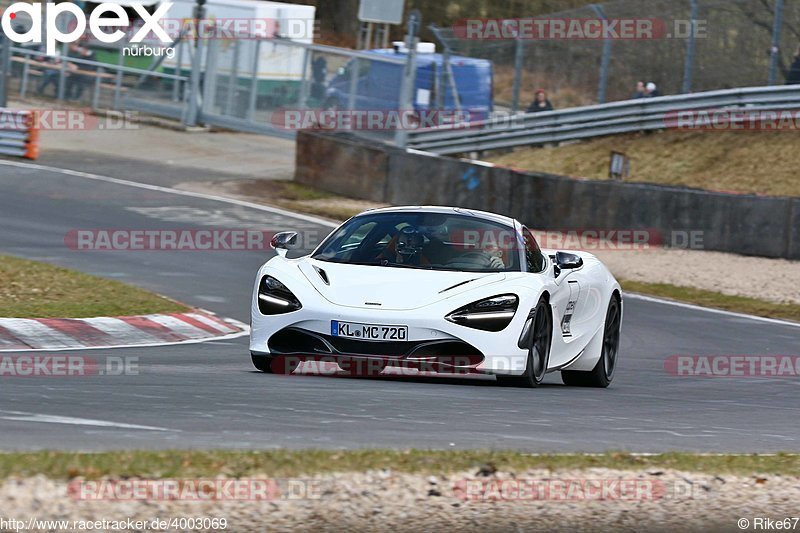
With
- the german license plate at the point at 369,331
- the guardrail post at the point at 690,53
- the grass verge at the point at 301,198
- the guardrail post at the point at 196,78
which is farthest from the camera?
the guardrail post at the point at 196,78

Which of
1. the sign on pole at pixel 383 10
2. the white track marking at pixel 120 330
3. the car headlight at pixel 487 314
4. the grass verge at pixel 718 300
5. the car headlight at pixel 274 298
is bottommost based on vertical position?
the grass verge at pixel 718 300

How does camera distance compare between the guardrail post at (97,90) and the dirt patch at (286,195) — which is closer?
the dirt patch at (286,195)

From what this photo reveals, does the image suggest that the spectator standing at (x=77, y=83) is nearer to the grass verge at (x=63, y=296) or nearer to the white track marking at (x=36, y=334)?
the grass verge at (x=63, y=296)

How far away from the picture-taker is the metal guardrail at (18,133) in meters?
26.5

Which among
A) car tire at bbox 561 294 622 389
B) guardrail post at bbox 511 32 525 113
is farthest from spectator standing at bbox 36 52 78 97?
car tire at bbox 561 294 622 389

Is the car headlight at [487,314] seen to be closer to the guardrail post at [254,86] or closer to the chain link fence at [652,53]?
the chain link fence at [652,53]

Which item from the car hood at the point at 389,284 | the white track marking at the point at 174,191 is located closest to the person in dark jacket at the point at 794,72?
the white track marking at the point at 174,191

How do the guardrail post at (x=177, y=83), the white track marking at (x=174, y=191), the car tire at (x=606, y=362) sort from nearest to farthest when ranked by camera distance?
the car tire at (x=606, y=362)
the white track marking at (x=174, y=191)
the guardrail post at (x=177, y=83)

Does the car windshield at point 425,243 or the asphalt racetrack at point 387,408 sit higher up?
the car windshield at point 425,243

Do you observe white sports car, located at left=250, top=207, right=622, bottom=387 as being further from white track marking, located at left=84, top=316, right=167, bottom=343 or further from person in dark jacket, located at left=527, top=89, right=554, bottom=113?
person in dark jacket, located at left=527, top=89, right=554, bottom=113

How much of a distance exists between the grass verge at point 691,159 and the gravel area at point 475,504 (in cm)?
1949

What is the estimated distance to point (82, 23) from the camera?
1480 inches

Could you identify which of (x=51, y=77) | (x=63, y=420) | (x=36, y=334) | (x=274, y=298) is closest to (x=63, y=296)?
(x=36, y=334)

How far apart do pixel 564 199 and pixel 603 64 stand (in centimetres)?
684
